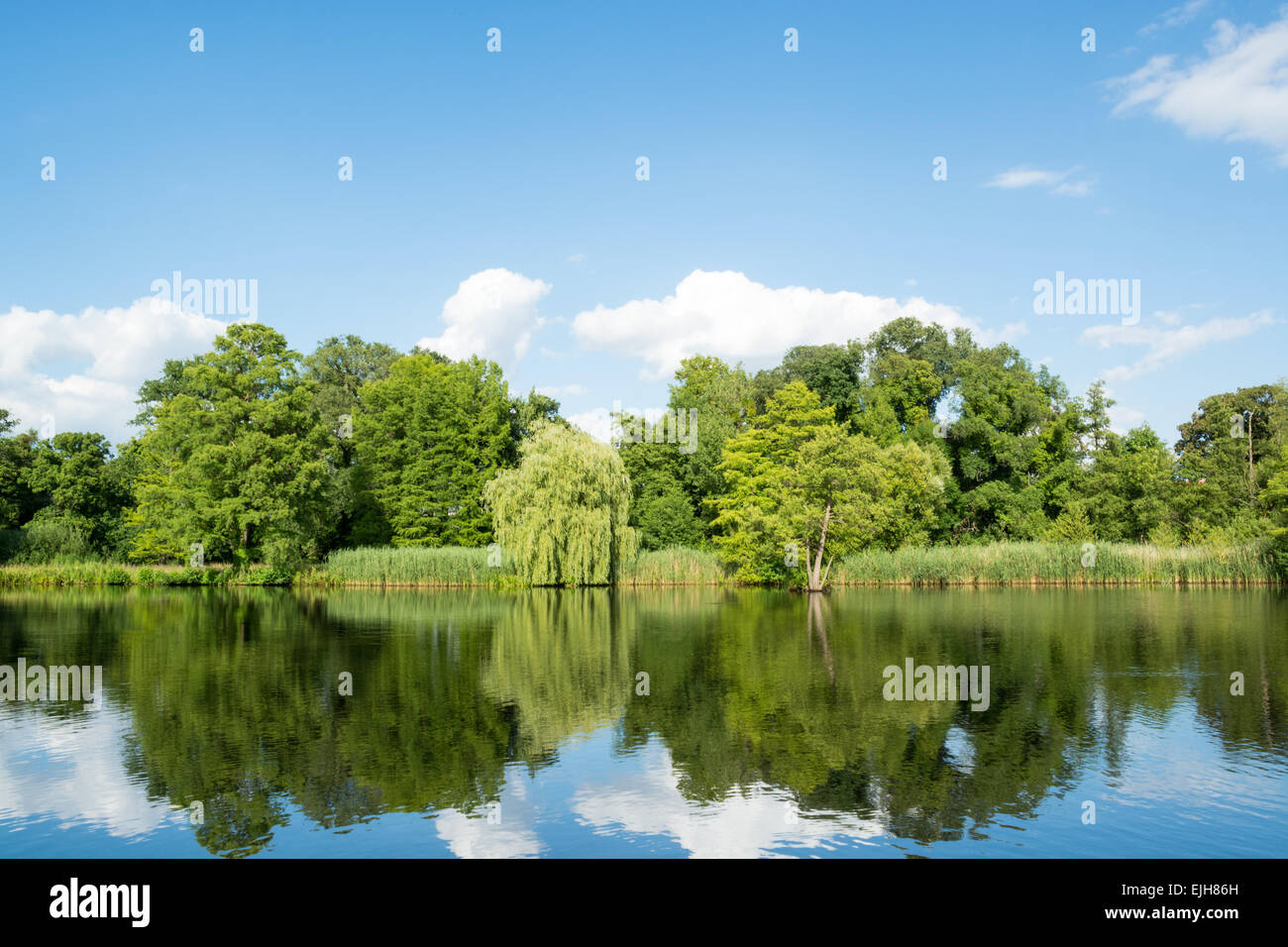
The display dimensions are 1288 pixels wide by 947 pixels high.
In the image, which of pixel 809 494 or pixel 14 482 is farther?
pixel 14 482

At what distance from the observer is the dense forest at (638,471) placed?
46.1 m

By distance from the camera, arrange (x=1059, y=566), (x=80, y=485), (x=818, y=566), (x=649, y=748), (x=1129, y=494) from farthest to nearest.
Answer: (x=80, y=485) → (x=1129, y=494) → (x=1059, y=566) → (x=818, y=566) → (x=649, y=748)

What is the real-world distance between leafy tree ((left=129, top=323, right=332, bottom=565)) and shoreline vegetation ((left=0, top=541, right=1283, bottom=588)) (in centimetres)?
263

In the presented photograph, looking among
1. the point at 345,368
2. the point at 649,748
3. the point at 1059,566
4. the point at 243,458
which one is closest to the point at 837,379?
the point at 1059,566

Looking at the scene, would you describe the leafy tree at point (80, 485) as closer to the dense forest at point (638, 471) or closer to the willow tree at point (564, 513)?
the dense forest at point (638, 471)

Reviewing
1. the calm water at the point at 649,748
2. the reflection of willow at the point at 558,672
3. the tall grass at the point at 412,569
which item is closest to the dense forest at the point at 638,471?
the tall grass at the point at 412,569

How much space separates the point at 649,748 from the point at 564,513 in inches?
1271

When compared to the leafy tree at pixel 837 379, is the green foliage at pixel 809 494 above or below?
below

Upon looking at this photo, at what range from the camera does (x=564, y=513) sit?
144 feet

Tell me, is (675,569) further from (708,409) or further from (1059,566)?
(1059,566)

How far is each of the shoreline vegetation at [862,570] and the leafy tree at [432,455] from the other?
6223 mm
